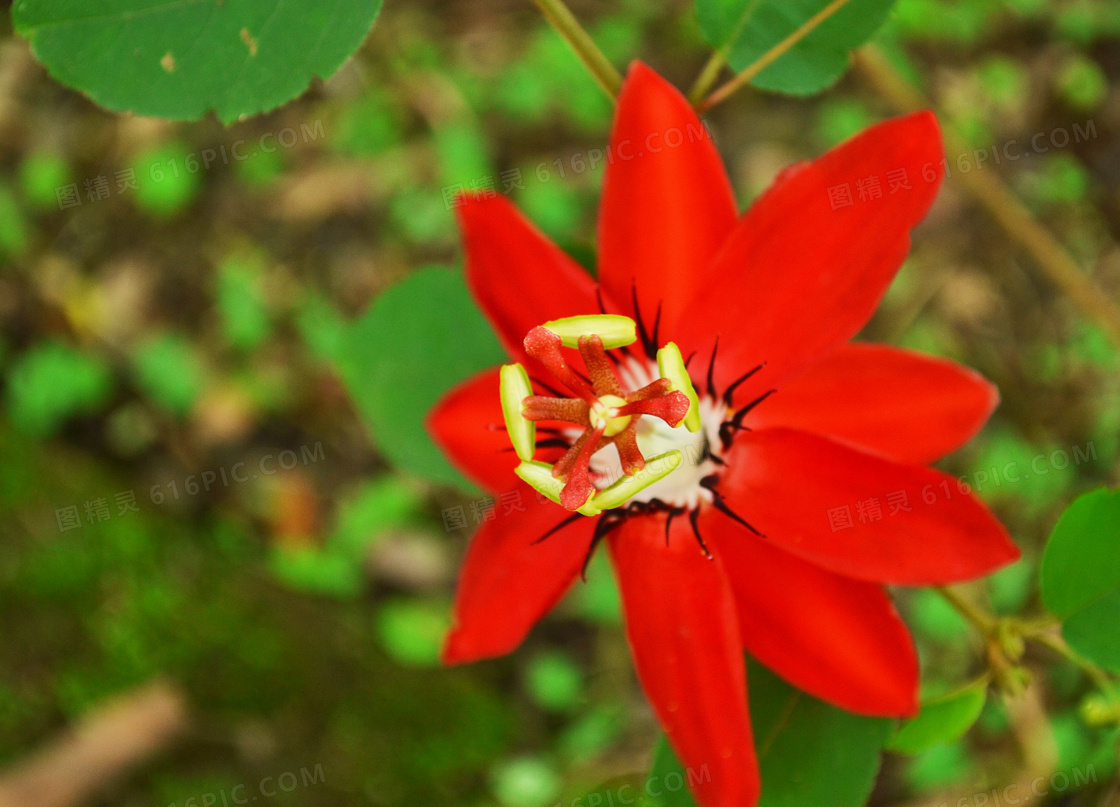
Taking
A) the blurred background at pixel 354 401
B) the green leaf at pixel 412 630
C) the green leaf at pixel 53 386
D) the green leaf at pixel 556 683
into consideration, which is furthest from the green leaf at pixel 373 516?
the green leaf at pixel 53 386

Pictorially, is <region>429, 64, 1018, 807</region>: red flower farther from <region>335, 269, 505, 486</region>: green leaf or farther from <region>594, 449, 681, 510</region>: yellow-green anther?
<region>335, 269, 505, 486</region>: green leaf

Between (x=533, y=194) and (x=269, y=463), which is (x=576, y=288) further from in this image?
(x=269, y=463)

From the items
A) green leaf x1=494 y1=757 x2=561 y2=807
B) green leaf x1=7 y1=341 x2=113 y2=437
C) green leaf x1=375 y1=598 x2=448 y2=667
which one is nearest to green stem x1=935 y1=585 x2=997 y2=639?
green leaf x1=494 y1=757 x2=561 y2=807

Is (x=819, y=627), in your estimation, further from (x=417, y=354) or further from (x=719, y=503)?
(x=417, y=354)

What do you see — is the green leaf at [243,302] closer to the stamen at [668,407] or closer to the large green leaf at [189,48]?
the large green leaf at [189,48]

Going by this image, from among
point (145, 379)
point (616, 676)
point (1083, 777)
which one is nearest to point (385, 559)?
point (616, 676)

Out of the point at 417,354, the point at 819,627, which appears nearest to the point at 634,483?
the point at 819,627

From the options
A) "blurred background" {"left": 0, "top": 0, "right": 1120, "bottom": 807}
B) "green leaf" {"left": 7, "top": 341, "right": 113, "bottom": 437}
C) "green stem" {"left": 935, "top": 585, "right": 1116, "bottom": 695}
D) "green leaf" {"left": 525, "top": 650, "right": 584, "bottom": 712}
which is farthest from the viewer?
"green leaf" {"left": 7, "top": 341, "right": 113, "bottom": 437}
